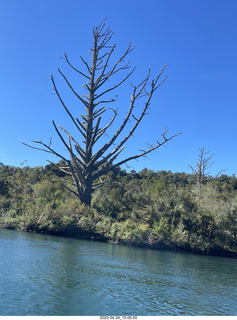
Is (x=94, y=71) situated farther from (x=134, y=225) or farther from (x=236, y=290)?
(x=236, y=290)

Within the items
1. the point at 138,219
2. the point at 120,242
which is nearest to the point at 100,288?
the point at 120,242

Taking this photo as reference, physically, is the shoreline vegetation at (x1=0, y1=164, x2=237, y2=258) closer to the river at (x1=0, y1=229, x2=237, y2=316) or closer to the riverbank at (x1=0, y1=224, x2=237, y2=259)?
the riverbank at (x1=0, y1=224, x2=237, y2=259)

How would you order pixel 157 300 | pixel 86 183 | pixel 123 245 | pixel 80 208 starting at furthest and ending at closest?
pixel 86 183
pixel 80 208
pixel 123 245
pixel 157 300

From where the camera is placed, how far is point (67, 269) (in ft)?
37.2

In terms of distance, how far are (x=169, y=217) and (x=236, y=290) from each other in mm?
14672

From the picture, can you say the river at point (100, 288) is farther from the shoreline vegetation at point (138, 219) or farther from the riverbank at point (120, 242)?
the shoreline vegetation at point (138, 219)

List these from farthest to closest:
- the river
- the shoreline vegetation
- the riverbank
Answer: the shoreline vegetation
the riverbank
the river

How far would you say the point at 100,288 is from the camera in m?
9.12

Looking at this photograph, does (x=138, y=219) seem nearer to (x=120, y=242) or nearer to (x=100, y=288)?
(x=120, y=242)

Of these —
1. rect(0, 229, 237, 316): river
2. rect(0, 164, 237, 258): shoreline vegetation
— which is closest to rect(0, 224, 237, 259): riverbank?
rect(0, 164, 237, 258): shoreline vegetation

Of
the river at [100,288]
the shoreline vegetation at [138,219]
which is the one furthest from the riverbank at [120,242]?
the river at [100,288]

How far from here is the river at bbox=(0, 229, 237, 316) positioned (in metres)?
7.20

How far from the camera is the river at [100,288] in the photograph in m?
7.20

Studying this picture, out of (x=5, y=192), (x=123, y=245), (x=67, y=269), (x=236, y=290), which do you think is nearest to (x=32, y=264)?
(x=67, y=269)
